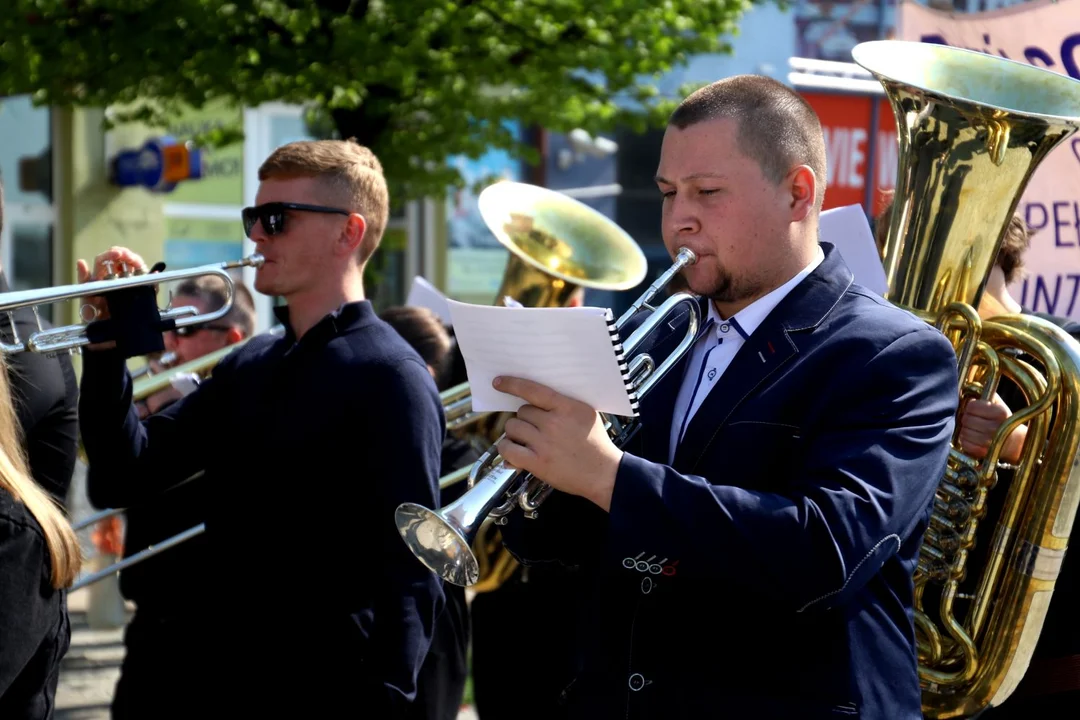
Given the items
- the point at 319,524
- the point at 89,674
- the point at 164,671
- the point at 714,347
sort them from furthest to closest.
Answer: the point at 89,674 → the point at 164,671 → the point at 319,524 → the point at 714,347

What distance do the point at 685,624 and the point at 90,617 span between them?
696 centimetres

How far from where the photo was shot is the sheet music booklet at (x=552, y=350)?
2.05 meters

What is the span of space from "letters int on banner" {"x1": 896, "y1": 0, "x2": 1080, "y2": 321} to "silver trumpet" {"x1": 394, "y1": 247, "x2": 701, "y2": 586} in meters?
2.31

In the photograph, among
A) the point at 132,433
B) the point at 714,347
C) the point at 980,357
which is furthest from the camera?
the point at 132,433

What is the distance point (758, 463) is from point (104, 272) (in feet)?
6.36

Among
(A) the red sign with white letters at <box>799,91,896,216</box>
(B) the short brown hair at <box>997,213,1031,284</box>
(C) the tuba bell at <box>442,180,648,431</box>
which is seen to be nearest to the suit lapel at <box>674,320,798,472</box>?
(B) the short brown hair at <box>997,213,1031,284</box>

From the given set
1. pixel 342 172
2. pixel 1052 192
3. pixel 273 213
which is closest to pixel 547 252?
pixel 342 172

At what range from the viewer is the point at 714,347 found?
2506 mm

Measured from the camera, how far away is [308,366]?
343cm

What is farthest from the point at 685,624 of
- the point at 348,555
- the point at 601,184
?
the point at 601,184

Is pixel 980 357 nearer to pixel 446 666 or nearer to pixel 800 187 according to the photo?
pixel 800 187

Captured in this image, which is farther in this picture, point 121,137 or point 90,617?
point 121,137

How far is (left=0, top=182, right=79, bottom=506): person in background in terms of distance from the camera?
3264 millimetres

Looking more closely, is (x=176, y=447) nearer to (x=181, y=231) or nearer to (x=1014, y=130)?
(x=1014, y=130)
